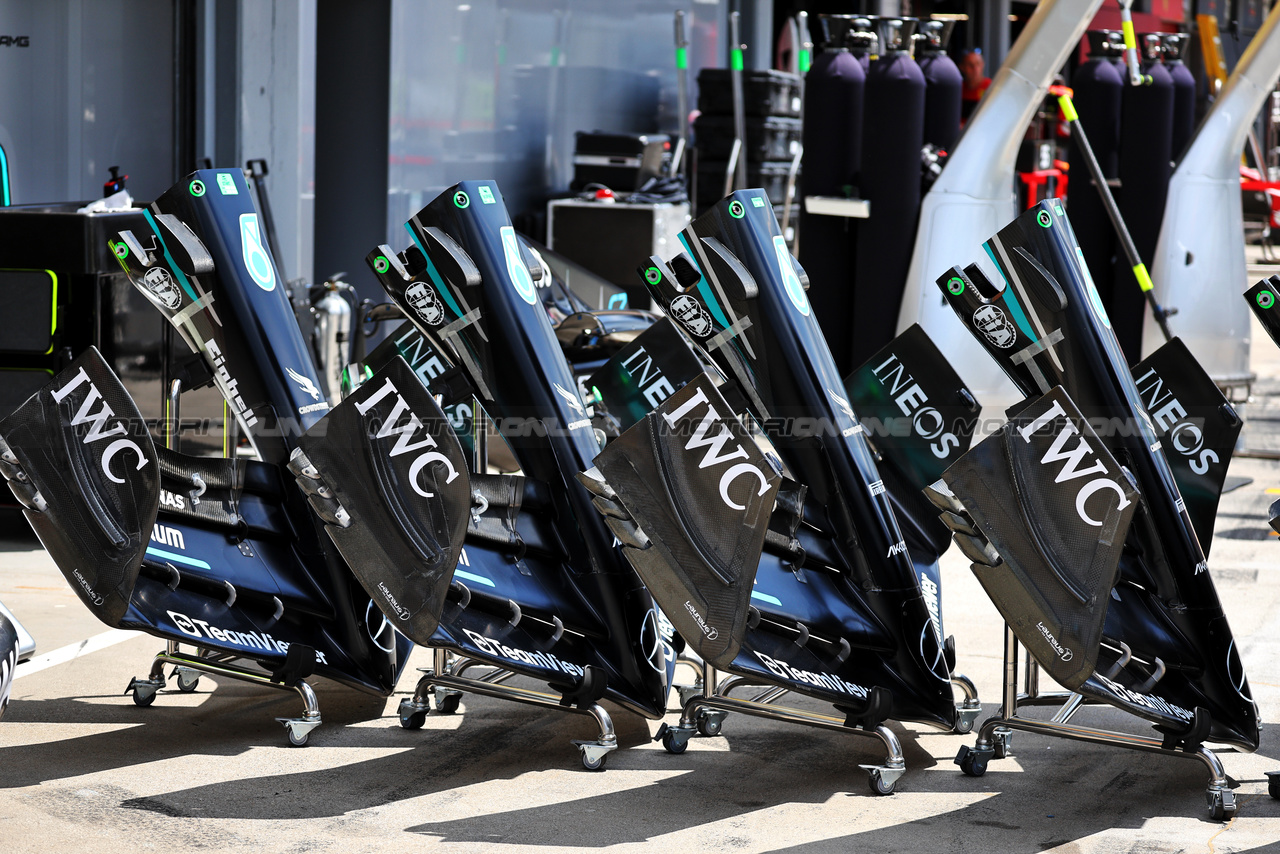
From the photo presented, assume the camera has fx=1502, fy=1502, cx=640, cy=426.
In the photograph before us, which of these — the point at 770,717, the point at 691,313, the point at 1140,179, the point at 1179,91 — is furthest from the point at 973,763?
the point at 1179,91

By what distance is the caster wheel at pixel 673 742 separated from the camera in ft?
12.8

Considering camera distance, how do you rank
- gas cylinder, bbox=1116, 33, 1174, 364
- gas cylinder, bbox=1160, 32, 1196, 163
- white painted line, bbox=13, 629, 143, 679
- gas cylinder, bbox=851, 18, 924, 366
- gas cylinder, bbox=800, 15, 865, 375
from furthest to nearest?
gas cylinder, bbox=1160, 32, 1196, 163 < gas cylinder, bbox=1116, 33, 1174, 364 < gas cylinder, bbox=800, 15, 865, 375 < gas cylinder, bbox=851, 18, 924, 366 < white painted line, bbox=13, 629, 143, 679

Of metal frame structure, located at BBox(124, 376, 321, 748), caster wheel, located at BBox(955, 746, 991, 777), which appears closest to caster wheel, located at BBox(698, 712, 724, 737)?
caster wheel, located at BBox(955, 746, 991, 777)

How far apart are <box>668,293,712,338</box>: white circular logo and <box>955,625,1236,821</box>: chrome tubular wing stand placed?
45.0 inches

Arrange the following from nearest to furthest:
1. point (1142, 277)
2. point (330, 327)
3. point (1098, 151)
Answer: point (330, 327)
point (1142, 277)
point (1098, 151)

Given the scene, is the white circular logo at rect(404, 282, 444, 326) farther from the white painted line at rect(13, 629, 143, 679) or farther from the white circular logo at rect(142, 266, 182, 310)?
the white painted line at rect(13, 629, 143, 679)

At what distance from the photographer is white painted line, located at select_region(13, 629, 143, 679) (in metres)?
4.38

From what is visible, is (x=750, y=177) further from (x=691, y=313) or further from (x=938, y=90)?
(x=691, y=313)

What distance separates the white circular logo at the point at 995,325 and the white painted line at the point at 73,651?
2.68 metres

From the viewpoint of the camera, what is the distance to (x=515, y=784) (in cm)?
366

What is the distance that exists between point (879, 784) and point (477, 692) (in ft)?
3.49

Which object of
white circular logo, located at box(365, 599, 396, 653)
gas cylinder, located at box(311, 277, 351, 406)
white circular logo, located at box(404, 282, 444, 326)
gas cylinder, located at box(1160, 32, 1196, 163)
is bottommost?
white circular logo, located at box(365, 599, 396, 653)

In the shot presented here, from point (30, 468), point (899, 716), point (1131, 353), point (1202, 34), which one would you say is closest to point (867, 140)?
point (1131, 353)

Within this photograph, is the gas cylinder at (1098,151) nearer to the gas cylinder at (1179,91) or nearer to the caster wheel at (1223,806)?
the gas cylinder at (1179,91)
